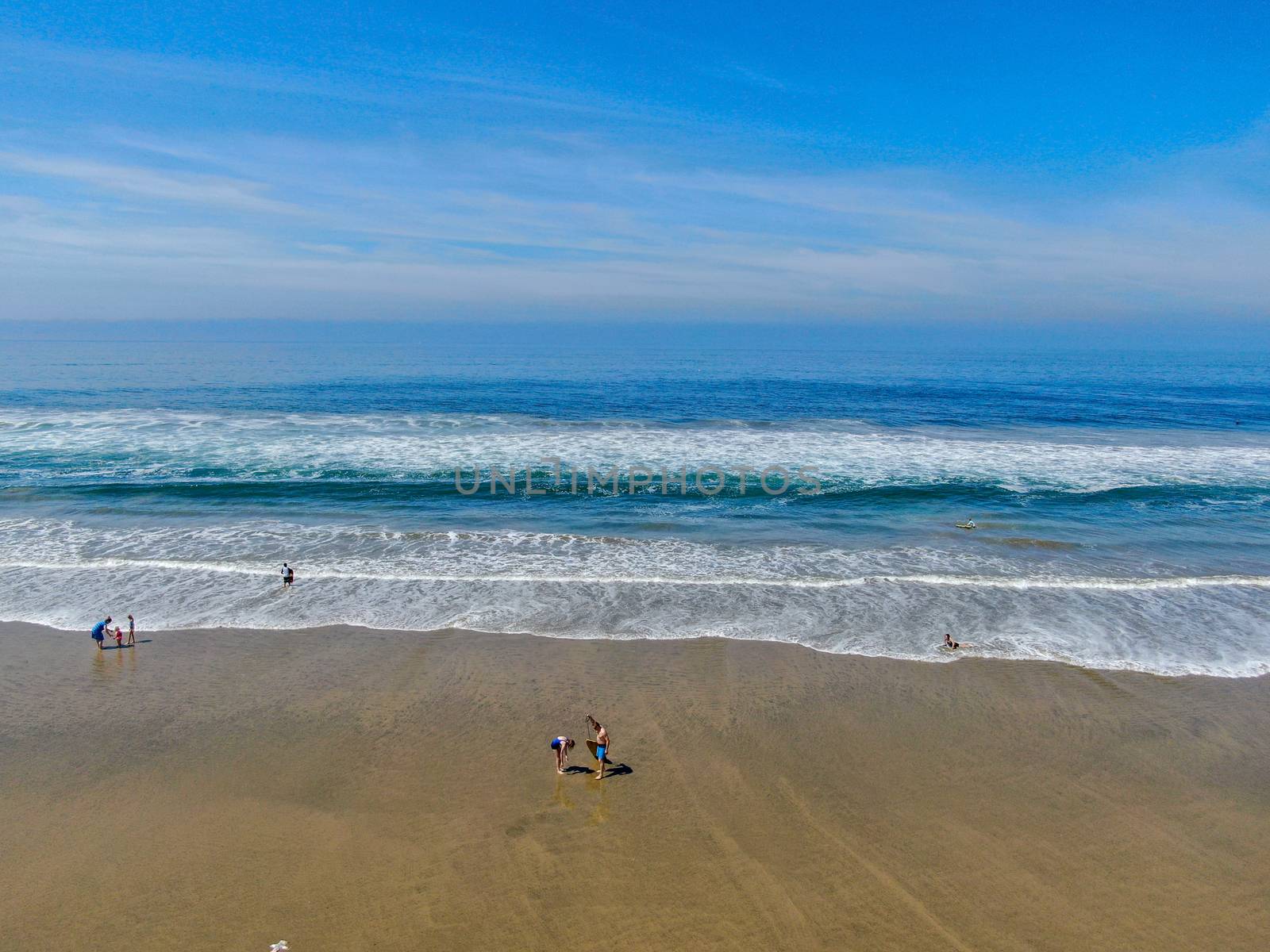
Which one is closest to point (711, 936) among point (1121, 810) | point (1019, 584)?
point (1121, 810)

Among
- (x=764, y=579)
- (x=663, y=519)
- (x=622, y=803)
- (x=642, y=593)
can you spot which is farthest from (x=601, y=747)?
(x=663, y=519)

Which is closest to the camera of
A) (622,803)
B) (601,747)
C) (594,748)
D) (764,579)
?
(622,803)

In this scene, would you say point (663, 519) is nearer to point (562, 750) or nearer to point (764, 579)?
point (764, 579)

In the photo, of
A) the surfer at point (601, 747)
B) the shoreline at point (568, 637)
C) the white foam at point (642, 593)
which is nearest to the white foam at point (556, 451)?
the white foam at point (642, 593)

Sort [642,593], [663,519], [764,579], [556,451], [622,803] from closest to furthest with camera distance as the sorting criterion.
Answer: [622,803], [642,593], [764,579], [663,519], [556,451]

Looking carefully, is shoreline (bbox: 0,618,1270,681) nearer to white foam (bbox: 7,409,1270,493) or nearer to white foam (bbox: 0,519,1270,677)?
white foam (bbox: 0,519,1270,677)

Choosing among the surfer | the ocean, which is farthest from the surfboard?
the ocean
